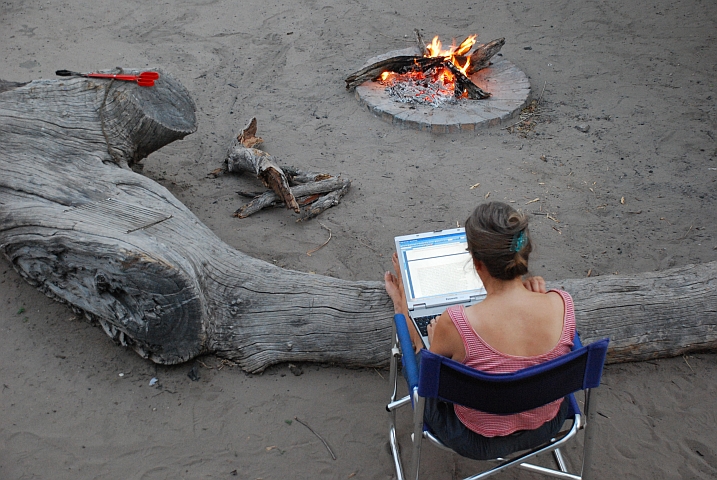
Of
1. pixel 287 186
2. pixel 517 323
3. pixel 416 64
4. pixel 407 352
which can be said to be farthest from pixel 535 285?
pixel 416 64

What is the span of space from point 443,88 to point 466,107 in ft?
1.28

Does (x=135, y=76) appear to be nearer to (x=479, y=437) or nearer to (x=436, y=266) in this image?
(x=436, y=266)

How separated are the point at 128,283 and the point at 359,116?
3.70 m

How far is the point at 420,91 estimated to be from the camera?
651 cm

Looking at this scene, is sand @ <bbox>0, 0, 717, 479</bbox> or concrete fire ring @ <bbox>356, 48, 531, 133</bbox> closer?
sand @ <bbox>0, 0, 717, 479</bbox>

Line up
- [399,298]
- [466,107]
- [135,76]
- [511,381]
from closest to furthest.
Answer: [511,381]
[399,298]
[135,76]
[466,107]

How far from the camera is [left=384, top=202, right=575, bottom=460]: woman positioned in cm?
229

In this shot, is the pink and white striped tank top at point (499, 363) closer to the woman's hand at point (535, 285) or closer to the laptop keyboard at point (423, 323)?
the woman's hand at point (535, 285)

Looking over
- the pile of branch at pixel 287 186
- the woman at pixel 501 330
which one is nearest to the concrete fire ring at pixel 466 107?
the pile of branch at pixel 287 186

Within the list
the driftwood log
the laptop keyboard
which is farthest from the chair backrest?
the driftwood log

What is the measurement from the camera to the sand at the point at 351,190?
3.18 m

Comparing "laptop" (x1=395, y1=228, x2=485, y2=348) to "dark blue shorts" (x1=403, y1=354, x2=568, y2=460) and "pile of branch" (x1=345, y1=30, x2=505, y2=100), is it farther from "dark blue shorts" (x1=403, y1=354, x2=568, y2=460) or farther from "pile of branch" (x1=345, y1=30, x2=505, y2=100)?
"pile of branch" (x1=345, y1=30, x2=505, y2=100)

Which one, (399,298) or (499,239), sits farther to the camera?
(399,298)

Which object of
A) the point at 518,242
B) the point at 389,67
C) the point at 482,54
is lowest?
the point at 389,67
